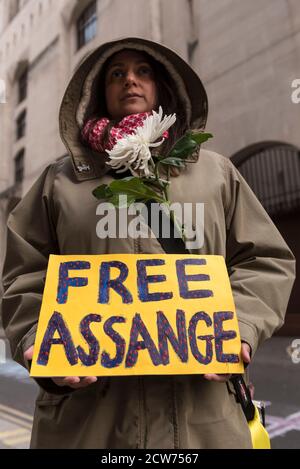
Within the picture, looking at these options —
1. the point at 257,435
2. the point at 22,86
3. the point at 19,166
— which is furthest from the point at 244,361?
the point at 22,86

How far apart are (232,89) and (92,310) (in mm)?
6429

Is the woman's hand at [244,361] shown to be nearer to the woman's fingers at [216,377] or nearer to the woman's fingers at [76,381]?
the woman's fingers at [216,377]

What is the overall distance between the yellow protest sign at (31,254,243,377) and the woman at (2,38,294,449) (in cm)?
5

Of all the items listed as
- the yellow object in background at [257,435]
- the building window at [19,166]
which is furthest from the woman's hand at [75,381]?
the building window at [19,166]

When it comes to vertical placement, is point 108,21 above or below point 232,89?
above

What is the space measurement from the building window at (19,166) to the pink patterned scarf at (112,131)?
32.0 ft

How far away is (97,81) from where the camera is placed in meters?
1.38

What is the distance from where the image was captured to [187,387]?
969 mm

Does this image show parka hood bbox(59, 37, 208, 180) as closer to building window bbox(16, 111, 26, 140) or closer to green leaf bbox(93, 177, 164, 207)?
green leaf bbox(93, 177, 164, 207)

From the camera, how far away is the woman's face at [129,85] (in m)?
1.25

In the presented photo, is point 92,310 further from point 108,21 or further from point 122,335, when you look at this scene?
point 108,21
